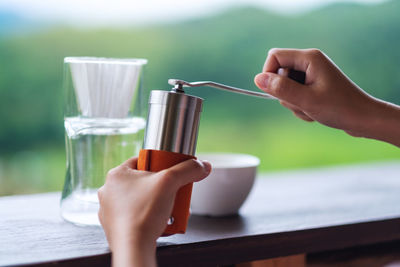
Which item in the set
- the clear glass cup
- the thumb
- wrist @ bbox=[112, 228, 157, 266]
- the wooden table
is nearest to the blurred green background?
the wooden table

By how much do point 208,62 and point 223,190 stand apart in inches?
96.5

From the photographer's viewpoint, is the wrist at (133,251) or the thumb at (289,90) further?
the thumb at (289,90)

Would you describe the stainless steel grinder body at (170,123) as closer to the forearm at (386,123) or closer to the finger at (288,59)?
the finger at (288,59)

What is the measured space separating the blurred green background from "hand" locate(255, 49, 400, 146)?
2.32 meters

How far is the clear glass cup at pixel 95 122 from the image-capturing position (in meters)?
0.61

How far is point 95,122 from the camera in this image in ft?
2.06

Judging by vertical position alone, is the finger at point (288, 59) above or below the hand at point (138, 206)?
above

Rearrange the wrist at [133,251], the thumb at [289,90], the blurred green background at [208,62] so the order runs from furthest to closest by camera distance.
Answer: the blurred green background at [208,62], the thumb at [289,90], the wrist at [133,251]

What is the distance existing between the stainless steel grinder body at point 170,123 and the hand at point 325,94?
120mm

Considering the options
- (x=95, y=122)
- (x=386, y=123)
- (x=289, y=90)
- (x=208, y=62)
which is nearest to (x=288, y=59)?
(x=289, y=90)

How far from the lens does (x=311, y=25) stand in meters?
3.04

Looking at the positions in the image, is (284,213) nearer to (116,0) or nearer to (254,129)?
(116,0)

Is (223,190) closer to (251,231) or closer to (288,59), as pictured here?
(251,231)

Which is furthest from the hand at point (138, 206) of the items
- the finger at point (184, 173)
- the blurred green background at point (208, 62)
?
the blurred green background at point (208, 62)
